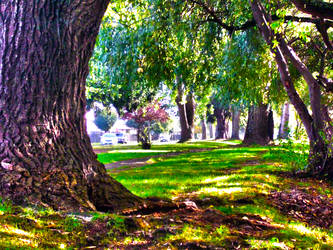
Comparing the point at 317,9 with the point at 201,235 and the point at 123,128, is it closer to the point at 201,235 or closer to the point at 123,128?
the point at 201,235

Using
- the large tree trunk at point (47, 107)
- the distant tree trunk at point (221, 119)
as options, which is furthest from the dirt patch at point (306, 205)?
the distant tree trunk at point (221, 119)

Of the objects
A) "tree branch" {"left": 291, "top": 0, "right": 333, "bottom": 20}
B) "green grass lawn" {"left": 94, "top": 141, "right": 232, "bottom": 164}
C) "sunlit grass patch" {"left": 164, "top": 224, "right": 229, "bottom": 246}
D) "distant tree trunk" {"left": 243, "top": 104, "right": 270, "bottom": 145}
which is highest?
"tree branch" {"left": 291, "top": 0, "right": 333, "bottom": 20}

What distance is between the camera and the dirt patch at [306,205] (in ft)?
17.2

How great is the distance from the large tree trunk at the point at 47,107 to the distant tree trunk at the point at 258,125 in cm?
1803

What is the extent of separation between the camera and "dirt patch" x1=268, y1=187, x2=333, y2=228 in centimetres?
524

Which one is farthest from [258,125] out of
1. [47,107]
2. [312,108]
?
[47,107]

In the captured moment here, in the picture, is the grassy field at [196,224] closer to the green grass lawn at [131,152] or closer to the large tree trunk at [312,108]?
the large tree trunk at [312,108]

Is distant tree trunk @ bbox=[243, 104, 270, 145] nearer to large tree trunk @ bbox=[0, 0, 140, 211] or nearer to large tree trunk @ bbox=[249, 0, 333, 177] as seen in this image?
large tree trunk @ bbox=[249, 0, 333, 177]

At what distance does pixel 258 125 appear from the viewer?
2119cm

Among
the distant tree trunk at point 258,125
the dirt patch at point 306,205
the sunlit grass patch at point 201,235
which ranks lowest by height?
the dirt patch at point 306,205

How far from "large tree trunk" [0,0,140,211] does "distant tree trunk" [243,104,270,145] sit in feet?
59.2

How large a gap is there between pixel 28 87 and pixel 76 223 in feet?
5.62

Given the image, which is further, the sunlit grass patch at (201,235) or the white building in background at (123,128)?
the white building in background at (123,128)

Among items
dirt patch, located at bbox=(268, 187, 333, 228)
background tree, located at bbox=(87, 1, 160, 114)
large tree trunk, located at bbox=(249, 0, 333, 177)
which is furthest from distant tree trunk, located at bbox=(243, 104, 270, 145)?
dirt patch, located at bbox=(268, 187, 333, 228)
